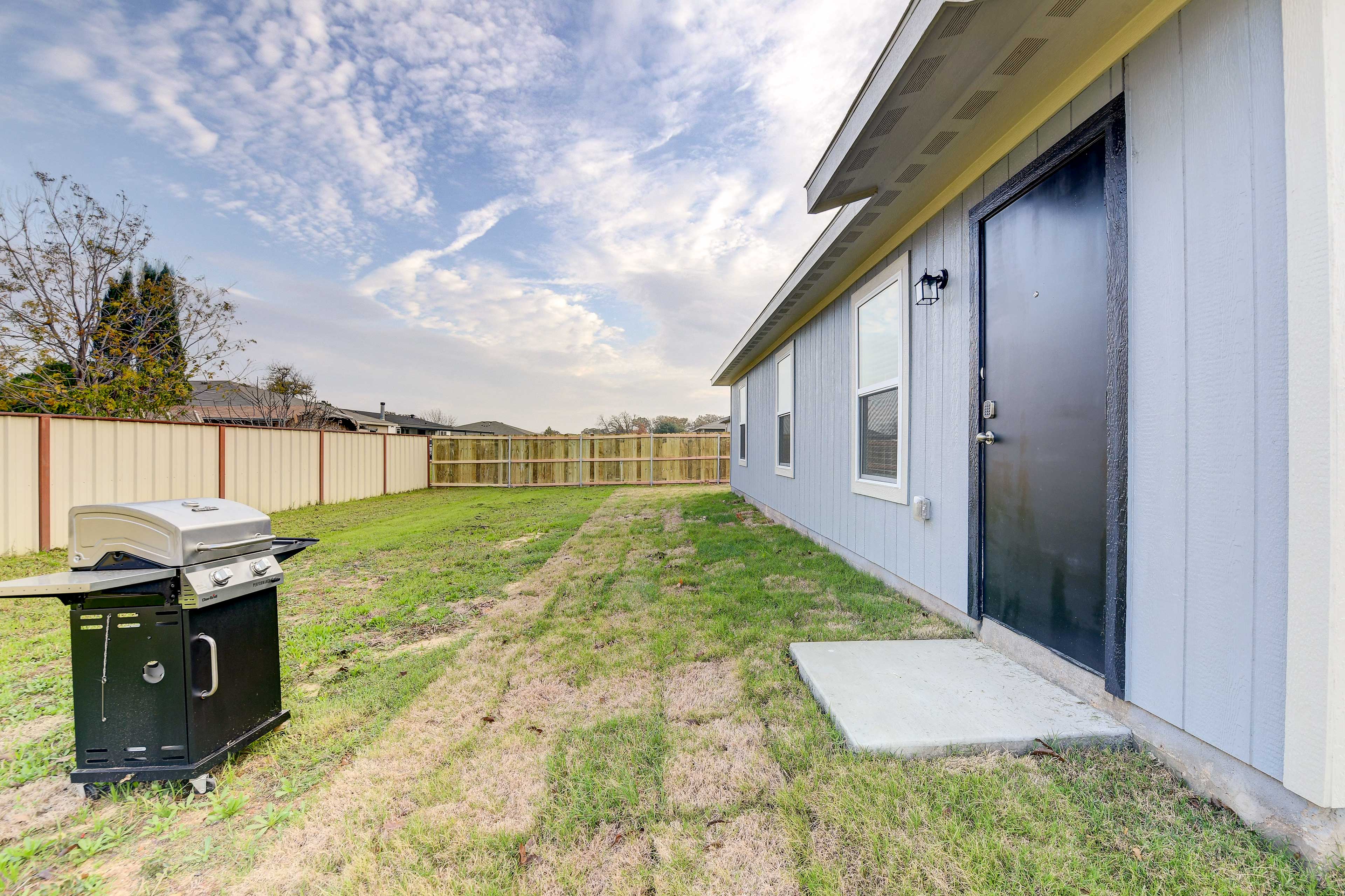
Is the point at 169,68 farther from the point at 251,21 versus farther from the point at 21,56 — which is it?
the point at 251,21

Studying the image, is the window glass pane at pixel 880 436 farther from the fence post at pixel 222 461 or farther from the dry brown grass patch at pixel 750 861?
the fence post at pixel 222 461

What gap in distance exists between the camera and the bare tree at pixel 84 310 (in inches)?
311

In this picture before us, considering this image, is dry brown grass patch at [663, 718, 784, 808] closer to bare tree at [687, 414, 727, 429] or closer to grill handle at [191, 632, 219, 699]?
grill handle at [191, 632, 219, 699]

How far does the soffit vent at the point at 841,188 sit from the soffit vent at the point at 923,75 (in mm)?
743

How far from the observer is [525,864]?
4.13 feet

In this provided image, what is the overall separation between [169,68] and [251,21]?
204 cm

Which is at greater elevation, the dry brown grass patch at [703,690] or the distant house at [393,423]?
the distant house at [393,423]

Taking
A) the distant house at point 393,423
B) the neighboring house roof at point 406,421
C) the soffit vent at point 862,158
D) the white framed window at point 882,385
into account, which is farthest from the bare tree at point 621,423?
the soffit vent at point 862,158

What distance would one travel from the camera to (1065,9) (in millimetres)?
1707

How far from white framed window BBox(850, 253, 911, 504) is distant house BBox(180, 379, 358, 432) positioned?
52.8ft

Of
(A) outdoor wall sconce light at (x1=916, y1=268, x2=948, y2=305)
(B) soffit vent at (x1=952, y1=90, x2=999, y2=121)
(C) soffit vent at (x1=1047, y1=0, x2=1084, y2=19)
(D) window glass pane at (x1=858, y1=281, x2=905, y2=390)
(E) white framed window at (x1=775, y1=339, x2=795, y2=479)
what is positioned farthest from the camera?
(E) white framed window at (x1=775, y1=339, x2=795, y2=479)

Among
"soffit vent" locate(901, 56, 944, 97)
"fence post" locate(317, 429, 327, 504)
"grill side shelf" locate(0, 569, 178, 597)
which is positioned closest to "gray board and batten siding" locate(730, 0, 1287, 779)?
"soffit vent" locate(901, 56, 944, 97)

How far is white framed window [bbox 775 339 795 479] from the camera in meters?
6.74

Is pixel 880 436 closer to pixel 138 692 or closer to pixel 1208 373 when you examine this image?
pixel 1208 373
